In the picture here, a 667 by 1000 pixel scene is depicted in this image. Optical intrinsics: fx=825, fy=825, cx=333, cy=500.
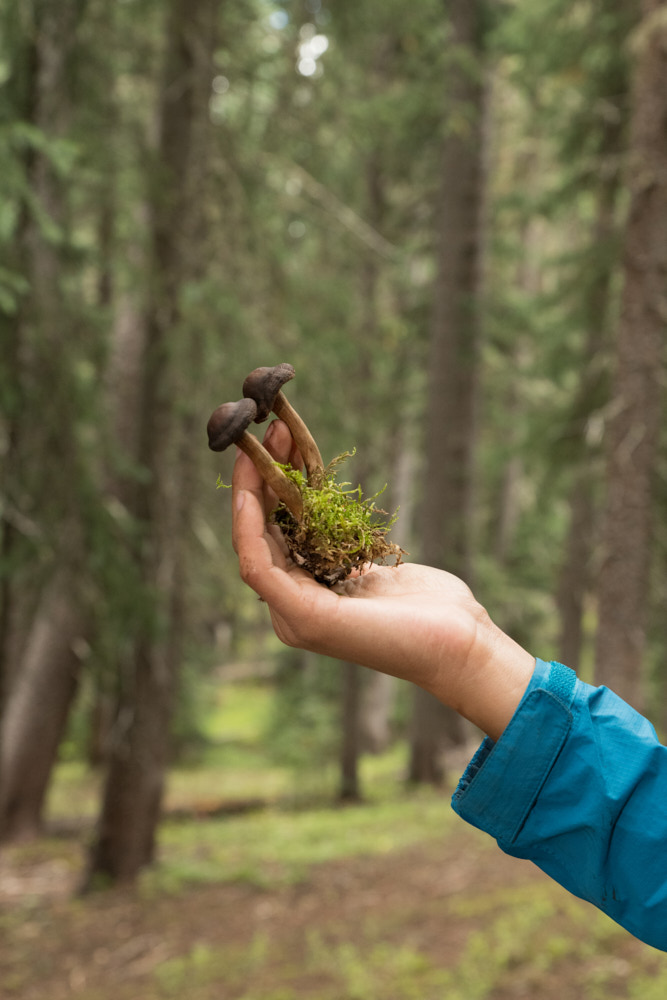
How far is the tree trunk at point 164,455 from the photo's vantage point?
721 cm

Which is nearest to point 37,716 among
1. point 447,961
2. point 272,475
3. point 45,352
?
point 45,352

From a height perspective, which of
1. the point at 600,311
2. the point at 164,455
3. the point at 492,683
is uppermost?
the point at 600,311

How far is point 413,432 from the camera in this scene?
1820cm

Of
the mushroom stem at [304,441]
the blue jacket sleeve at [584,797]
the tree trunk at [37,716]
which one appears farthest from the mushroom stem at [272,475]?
the tree trunk at [37,716]

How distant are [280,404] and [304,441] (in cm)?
14

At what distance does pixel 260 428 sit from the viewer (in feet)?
26.1

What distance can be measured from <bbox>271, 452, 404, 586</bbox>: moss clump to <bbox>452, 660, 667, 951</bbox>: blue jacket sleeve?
2.04ft

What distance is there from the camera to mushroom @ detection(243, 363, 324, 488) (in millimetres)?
2027

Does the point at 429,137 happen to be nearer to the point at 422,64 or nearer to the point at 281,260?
the point at 422,64

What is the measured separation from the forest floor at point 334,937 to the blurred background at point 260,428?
0.12ft

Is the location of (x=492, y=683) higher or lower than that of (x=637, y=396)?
lower

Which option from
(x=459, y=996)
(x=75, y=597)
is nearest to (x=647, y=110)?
(x=75, y=597)

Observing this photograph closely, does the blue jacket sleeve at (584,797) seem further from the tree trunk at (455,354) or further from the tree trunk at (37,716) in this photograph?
the tree trunk at (455,354)

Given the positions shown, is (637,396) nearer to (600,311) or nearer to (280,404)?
(600,311)
